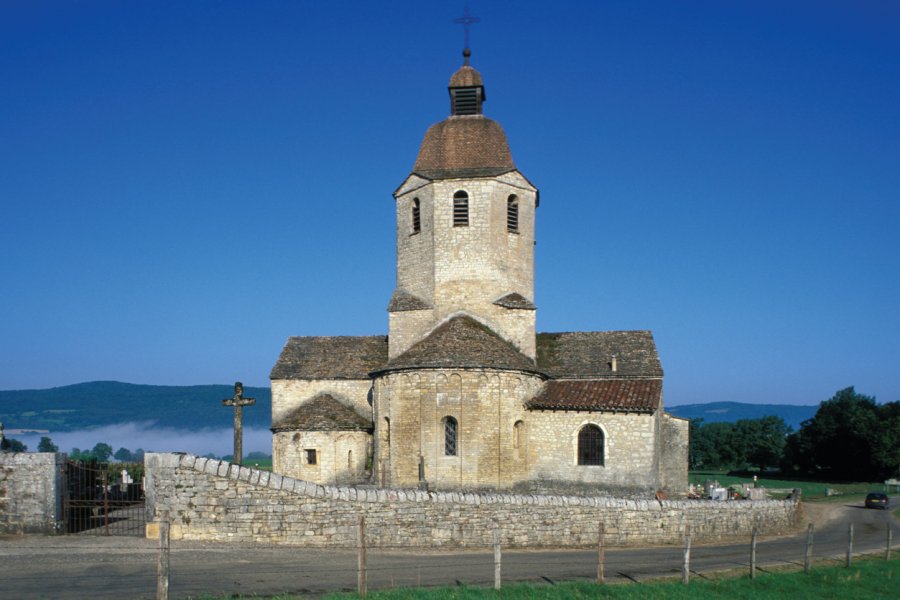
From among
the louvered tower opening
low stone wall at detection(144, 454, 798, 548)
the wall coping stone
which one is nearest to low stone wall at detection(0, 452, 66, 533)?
the wall coping stone

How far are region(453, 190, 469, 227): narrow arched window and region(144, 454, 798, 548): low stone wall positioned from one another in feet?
54.2

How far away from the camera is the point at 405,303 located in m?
36.6

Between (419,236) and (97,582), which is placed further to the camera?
(419,236)

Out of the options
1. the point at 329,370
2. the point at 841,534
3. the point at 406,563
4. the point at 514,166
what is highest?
the point at 514,166

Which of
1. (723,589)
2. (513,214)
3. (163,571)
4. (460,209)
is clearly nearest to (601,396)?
(513,214)

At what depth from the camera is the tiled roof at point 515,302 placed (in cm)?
3588

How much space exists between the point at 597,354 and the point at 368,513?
1955cm

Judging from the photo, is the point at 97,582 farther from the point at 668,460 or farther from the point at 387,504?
the point at 668,460

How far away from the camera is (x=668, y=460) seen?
3684 centimetres

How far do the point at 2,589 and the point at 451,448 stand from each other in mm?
19229

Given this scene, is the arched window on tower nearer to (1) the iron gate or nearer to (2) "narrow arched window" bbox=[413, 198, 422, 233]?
(2) "narrow arched window" bbox=[413, 198, 422, 233]

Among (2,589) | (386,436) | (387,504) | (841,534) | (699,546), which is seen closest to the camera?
(2,589)

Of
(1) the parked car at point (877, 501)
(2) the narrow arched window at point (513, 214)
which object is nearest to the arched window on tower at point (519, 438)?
(2) the narrow arched window at point (513, 214)

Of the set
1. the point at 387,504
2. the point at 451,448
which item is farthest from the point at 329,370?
the point at 387,504
